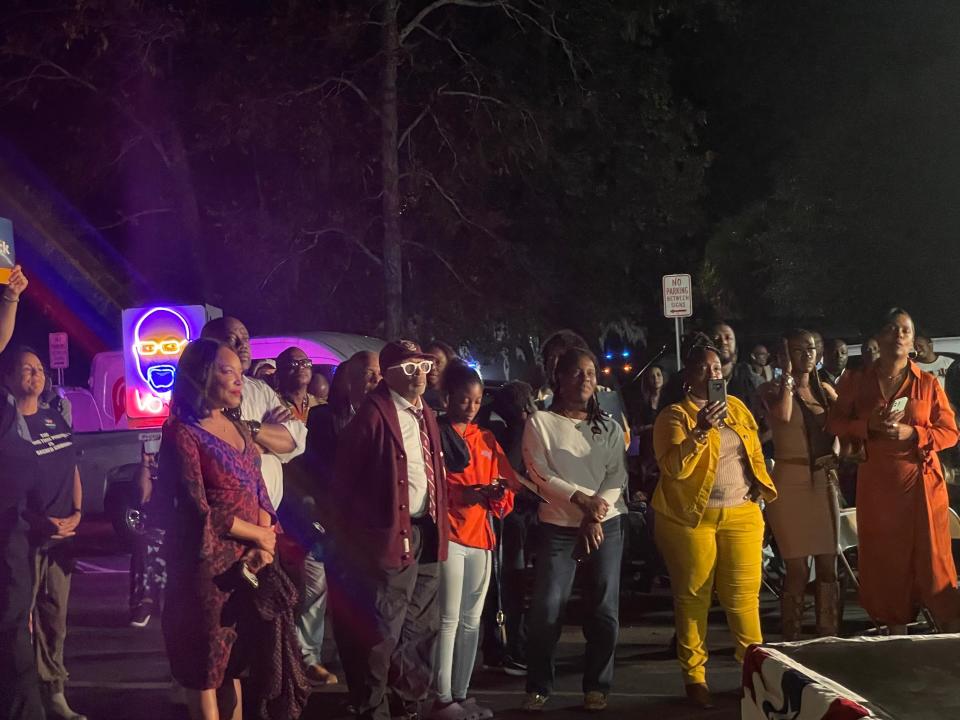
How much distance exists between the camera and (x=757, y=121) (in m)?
22.8

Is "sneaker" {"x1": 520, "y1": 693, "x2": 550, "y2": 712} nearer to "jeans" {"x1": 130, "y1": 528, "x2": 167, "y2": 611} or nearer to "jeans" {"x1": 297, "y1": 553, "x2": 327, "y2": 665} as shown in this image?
"jeans" {"x1": 297, "y1": 553, "x2": 327, "y2": 665}

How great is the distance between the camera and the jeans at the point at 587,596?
6586mm

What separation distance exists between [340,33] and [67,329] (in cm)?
1780

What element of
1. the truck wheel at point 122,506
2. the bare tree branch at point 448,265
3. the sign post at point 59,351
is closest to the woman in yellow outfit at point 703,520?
the truck wheel at point 122,506

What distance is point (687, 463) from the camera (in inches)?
259

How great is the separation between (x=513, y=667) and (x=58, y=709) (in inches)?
112

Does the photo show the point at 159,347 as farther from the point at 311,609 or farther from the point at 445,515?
the point at 445,515

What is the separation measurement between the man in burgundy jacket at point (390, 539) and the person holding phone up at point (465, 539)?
10.2 inches

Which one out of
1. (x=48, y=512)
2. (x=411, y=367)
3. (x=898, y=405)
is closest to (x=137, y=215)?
(x=48, y=512)

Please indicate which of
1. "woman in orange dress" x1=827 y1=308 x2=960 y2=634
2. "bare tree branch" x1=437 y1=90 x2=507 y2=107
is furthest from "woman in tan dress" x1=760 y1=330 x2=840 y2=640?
"bare tree branch" x1=437 y1=90 x2=507 y2=107

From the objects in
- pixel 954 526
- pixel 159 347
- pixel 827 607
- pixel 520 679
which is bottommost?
pixel 520 679

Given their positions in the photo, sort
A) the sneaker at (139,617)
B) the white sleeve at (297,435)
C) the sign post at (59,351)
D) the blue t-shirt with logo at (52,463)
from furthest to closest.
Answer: the sign post at (59,351) < the sneaker at (139,617) < the white sleeve at (297,435) < the blue t-shirt with logo at (52,463)

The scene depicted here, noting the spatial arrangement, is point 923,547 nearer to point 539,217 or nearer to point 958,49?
point 958,49

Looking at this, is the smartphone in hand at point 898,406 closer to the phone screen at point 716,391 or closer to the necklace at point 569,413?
the phone screen at point 716,391
